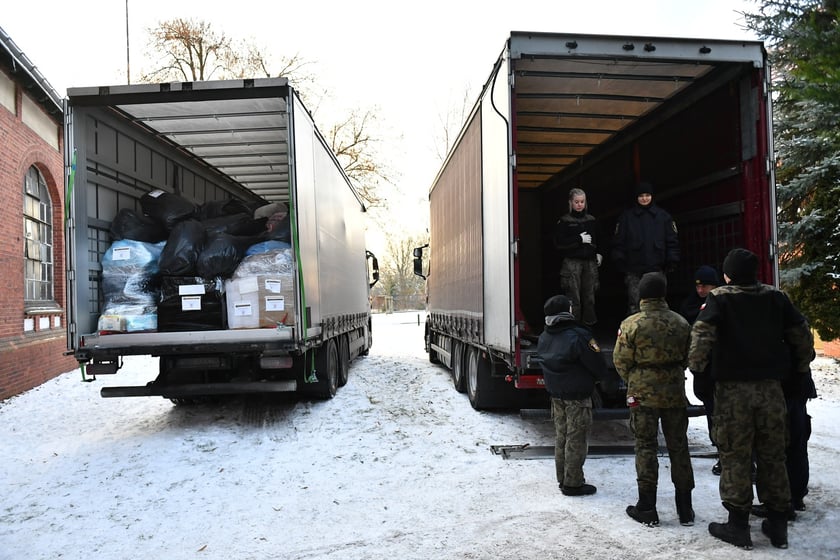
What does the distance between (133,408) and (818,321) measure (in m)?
11.0

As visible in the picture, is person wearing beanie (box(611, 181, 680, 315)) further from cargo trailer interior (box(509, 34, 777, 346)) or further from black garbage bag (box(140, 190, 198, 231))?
black garbage bag (box(140, 190, 198, 231))

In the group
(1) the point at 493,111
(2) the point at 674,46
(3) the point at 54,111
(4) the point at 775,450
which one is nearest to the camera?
(4) the point at 775,450

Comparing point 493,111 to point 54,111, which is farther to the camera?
point 54,111

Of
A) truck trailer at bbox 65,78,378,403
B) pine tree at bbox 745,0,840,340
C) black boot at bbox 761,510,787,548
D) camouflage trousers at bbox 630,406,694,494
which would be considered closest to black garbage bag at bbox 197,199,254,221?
truck trailer at bbox 65,78,378,403

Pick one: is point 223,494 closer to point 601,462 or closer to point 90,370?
point 90,370

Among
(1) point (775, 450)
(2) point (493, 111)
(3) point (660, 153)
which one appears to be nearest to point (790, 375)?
(1) point (775, 450)

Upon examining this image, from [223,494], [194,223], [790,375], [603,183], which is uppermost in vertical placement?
[603,183]

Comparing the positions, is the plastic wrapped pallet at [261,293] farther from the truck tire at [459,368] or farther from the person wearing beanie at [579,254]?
the truck tire at [459,368]

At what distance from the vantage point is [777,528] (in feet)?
11.8

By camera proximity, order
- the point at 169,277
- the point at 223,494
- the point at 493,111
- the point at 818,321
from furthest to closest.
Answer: the point at 818,321, the point at 169,277, the point at 493,111, the point at 223,494

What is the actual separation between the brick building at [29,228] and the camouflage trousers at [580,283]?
7993 millimetres

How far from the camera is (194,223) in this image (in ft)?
22.9

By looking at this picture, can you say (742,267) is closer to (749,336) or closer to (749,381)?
(749,336)

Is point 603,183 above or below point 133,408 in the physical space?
above
